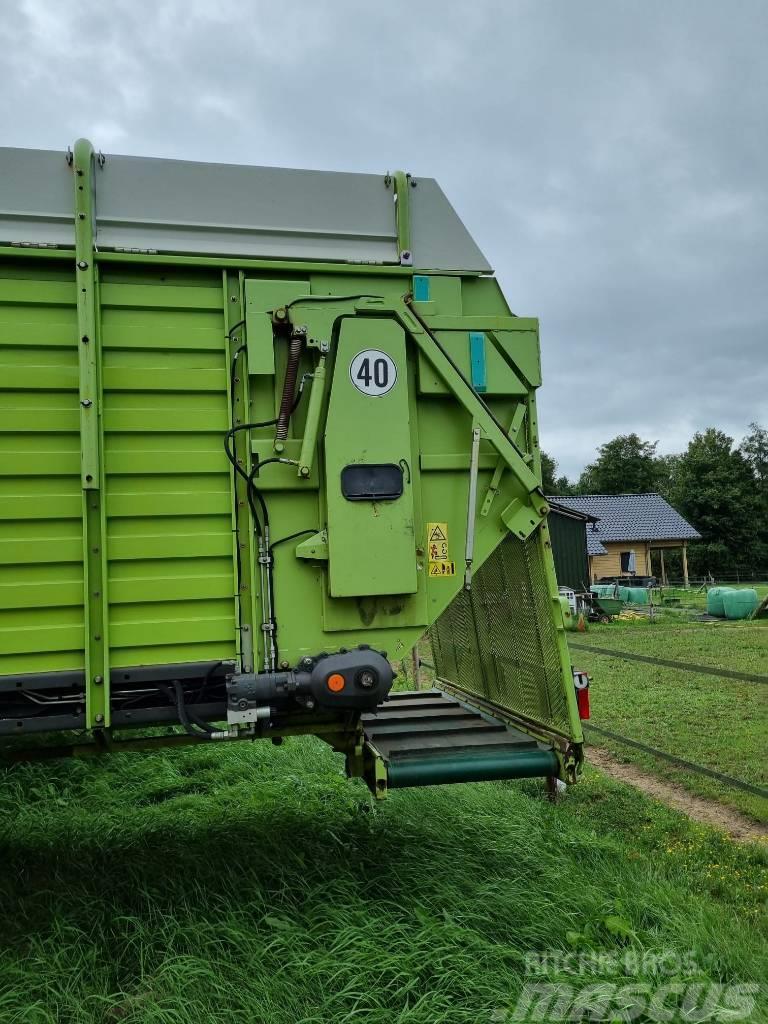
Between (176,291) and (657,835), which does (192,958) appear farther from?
(657,835)

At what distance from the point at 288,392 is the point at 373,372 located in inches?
15.7

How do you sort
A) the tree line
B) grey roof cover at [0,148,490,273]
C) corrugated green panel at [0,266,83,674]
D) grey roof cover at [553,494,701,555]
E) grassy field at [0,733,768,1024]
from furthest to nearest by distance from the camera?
the tree line, grey roof cover at [553,494,701,555], grey roof cover at [0,148,490,273], corrugated green panel at [0,266,83,674], grassy field at [0,733,768,1024]

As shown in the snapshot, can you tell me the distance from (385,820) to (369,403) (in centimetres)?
266

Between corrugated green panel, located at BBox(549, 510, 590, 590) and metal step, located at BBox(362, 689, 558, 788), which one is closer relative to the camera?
metal step, located at BBox(362, 689, 558, 788)

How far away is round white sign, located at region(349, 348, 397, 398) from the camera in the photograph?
324 cm

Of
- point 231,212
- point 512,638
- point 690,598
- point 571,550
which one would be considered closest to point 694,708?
point 512,638

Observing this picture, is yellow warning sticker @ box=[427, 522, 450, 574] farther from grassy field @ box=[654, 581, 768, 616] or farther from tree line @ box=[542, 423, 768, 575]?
tree line @ box=[542, 423, 768, 575]

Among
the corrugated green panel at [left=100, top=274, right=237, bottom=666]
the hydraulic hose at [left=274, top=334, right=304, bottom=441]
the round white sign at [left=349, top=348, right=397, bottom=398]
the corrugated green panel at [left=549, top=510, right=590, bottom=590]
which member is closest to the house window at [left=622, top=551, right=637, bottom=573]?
the corrugated green panel at [left=549, top=510, right=590, bottom=590]

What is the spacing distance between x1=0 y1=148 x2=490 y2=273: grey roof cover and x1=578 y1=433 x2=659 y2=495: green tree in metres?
61.7

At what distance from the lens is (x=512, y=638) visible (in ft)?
13.8

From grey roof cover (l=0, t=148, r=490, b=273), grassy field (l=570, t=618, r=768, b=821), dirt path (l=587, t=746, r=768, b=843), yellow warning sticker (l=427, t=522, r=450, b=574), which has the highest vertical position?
grey roof cover (l=0, t=148, r=490, b=273)

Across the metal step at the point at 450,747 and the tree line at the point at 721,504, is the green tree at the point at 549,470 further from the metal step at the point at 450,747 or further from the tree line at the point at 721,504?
the metal step at the point at 450,747

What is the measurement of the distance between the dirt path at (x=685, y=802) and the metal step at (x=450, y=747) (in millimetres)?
1910

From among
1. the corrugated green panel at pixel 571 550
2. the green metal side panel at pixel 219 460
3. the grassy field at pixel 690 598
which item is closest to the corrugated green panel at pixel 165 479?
the green metal side panel at pixel 219 460
